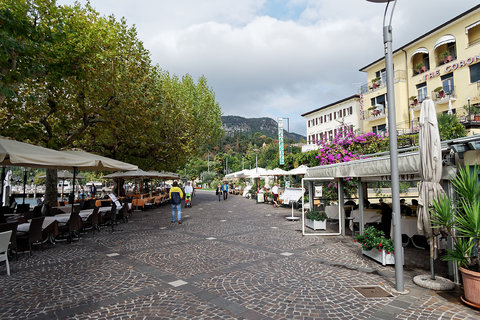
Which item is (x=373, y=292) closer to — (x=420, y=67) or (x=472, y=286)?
(x=472, y=286)

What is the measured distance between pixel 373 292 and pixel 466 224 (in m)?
1.74

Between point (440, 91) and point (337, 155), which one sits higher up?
point (440, 91)

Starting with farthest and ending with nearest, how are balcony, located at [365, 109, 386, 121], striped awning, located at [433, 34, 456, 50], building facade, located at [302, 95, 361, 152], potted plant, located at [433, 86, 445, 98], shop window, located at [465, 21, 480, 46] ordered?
building facade, located at [302, 95, 361, 152], balcony, located at [365, 109, 386, 121], potted plant, located at [433, 86, 445, 98], striped awning, located at [433, 34, 456, 50], shop window, located at [465, 21, 480, 46]

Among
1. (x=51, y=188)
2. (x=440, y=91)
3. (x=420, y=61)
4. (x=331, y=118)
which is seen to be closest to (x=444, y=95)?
(x=440, y=91)

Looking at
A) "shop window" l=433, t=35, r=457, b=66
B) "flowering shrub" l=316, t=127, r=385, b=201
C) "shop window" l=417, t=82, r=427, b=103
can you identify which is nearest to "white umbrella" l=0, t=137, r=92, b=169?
"flowering shrub" l=316, t=127, r=385, b=201

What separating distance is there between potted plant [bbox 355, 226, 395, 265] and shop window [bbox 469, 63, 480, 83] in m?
23.3

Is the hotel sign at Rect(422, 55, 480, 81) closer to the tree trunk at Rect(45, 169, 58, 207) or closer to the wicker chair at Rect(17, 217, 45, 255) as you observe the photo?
the wicker chair at Rect(17, 217, 45, 255)

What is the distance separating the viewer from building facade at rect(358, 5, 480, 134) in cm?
2247

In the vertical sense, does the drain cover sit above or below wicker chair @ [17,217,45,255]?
below

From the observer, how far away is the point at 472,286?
13.0ft

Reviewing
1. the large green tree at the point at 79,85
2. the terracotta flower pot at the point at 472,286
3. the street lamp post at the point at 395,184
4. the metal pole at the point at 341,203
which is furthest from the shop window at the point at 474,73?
the terracotta flower pot at the point at 472,286

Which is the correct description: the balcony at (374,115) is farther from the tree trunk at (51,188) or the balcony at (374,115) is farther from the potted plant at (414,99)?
the tree trunk at (51,188)

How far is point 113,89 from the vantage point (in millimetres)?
13641

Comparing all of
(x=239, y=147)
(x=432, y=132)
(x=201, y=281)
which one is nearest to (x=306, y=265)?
(x=201, y=281)
